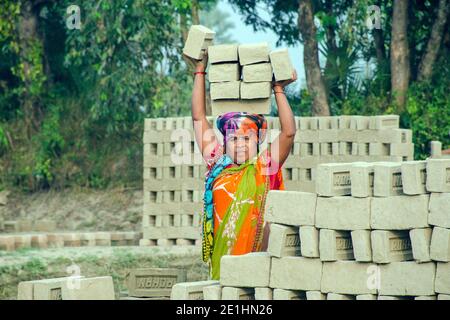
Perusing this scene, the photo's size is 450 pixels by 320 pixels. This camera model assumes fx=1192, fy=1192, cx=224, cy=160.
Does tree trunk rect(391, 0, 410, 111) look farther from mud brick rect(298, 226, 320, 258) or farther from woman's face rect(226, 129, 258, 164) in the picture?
mud brick rect(298, 226, 320, 258)

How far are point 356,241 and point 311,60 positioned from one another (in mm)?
11259

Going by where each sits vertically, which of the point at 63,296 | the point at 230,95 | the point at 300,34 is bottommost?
the point at 63,296

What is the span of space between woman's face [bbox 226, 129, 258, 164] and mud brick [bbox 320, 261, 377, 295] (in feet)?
3.04

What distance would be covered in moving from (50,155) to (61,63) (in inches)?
74.1

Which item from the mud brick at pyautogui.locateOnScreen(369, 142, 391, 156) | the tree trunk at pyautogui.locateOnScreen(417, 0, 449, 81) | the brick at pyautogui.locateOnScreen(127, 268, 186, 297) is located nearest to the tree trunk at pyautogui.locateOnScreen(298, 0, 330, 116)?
the tree trunk at pyautogui.locateOnScreen(417, 0, 449, 81)

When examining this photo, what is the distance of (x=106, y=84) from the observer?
18.3 metres

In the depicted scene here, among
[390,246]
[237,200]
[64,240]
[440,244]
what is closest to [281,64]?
[237,200]

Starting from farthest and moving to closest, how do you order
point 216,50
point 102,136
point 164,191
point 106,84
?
point 102,136 < point 106,84 < point 164,191 < point 216,50

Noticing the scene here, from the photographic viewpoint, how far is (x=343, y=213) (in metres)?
7.02

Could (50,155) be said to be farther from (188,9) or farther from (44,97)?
(188,9)

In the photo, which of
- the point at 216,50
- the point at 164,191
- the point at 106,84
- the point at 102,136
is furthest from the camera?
the point at 102,136

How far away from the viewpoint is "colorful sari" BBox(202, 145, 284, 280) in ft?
24.8
